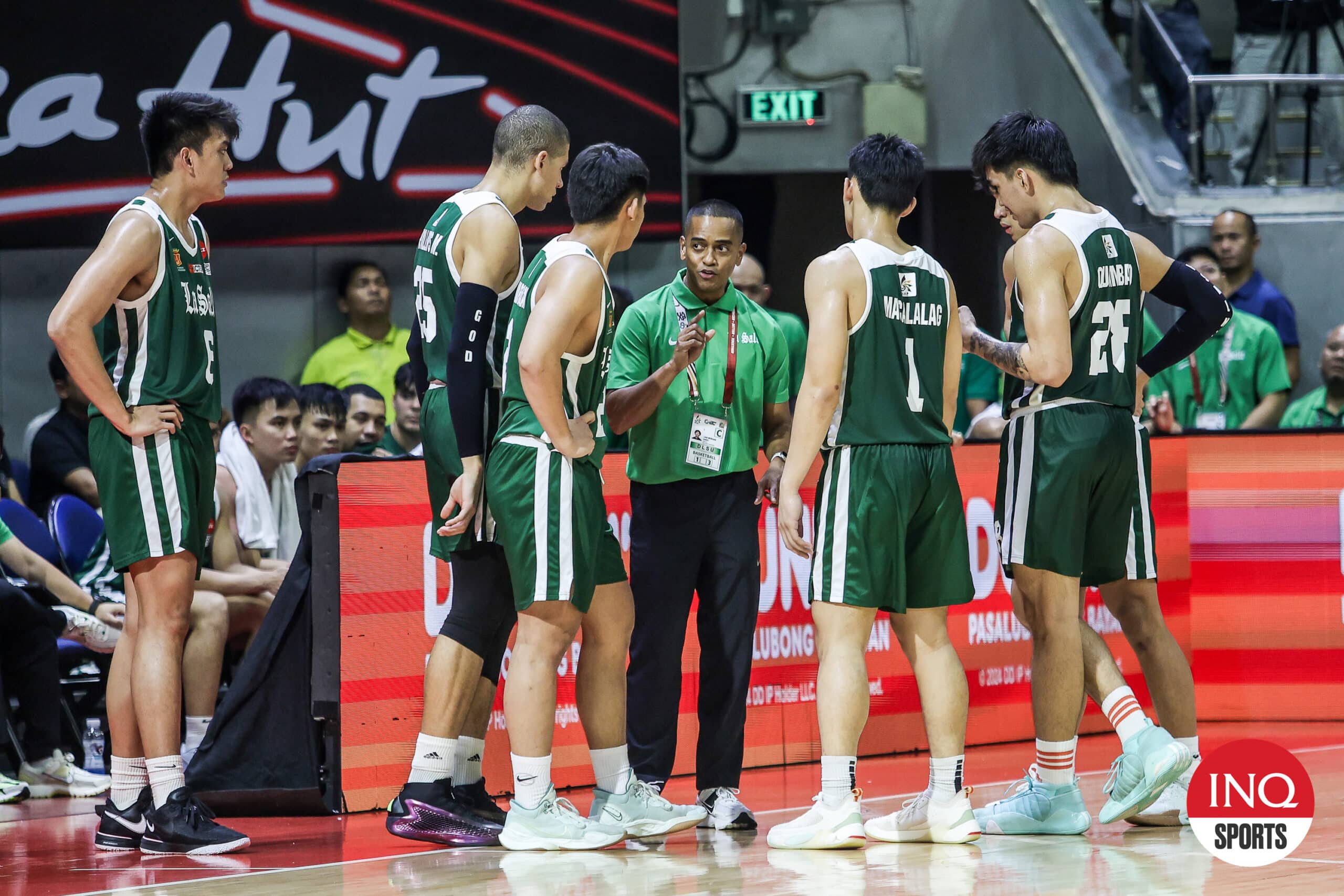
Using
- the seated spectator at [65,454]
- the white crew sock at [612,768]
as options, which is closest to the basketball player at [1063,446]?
the white crew sock at [612,768]

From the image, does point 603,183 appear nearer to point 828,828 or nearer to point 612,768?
point 612,768

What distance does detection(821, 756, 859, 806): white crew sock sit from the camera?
4961mm

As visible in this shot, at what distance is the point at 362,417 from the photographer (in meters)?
8.30

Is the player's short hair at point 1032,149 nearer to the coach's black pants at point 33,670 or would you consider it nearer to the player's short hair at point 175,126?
the player's short hair at point 175,126

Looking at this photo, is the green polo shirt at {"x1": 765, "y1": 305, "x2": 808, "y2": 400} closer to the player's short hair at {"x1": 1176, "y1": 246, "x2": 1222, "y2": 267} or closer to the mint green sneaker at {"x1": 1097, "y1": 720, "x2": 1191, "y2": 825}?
the player's short hair at {"x1": 1176, "y1": 246, "x2": 1222, "y2": 267}

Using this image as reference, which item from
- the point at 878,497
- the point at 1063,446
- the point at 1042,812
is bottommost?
the point at 1042,812

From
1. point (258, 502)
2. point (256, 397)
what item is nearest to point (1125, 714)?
point (258, 502)

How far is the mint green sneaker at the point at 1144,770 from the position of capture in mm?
5082

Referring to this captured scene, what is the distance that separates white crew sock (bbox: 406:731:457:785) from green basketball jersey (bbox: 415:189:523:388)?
116cm

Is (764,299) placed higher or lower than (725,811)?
higher

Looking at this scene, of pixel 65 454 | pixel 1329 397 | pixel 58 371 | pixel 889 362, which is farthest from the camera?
pixel 1329 397

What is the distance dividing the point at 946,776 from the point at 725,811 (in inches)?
31.9

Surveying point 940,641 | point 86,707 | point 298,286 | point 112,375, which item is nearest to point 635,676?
point 940,641

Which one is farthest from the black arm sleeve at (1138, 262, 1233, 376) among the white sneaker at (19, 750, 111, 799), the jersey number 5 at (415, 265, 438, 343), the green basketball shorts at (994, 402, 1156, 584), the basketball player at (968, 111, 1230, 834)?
the white sneaker at (19, 750, 111, 799)
